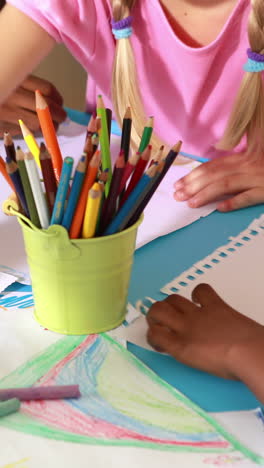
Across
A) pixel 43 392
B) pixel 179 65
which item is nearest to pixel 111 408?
pixel 43 392

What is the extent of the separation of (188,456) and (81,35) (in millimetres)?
626

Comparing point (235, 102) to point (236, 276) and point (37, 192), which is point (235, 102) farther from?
point (37, 192)

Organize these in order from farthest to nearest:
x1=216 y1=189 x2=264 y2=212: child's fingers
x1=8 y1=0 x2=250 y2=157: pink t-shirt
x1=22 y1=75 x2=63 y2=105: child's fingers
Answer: x1=22 y1=75 x2=63 y2=105: child's fingers
x1=8 y1=0 x2=250 y2=157: pink t-shirt
x1=216 y1=189 x2=264 y2=212: child's fingers

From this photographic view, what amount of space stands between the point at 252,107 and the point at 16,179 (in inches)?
16.0

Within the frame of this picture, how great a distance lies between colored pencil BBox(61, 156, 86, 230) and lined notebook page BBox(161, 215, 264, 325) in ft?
0.47

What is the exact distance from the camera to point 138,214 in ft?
1.53

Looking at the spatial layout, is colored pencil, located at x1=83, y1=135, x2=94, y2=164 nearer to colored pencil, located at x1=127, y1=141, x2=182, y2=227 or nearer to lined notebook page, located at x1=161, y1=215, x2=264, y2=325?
colored pencil, located at x1=127, y1=141, x2=182, y2=227

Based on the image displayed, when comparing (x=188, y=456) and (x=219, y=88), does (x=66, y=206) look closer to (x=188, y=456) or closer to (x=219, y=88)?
(x=188, y=456)

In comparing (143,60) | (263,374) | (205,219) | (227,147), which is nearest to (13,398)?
(263,374)

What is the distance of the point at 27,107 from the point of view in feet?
2.85

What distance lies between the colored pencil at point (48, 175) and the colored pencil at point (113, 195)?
42mm

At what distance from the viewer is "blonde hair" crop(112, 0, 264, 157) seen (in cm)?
72

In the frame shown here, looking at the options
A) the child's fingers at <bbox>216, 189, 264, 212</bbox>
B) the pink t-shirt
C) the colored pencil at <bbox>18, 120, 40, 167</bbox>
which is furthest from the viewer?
the pink t-shirt

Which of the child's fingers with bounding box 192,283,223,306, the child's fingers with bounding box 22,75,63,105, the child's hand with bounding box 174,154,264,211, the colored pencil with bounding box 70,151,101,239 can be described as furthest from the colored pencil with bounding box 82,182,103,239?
the child's fingers with bounding box 22,75,63,105
